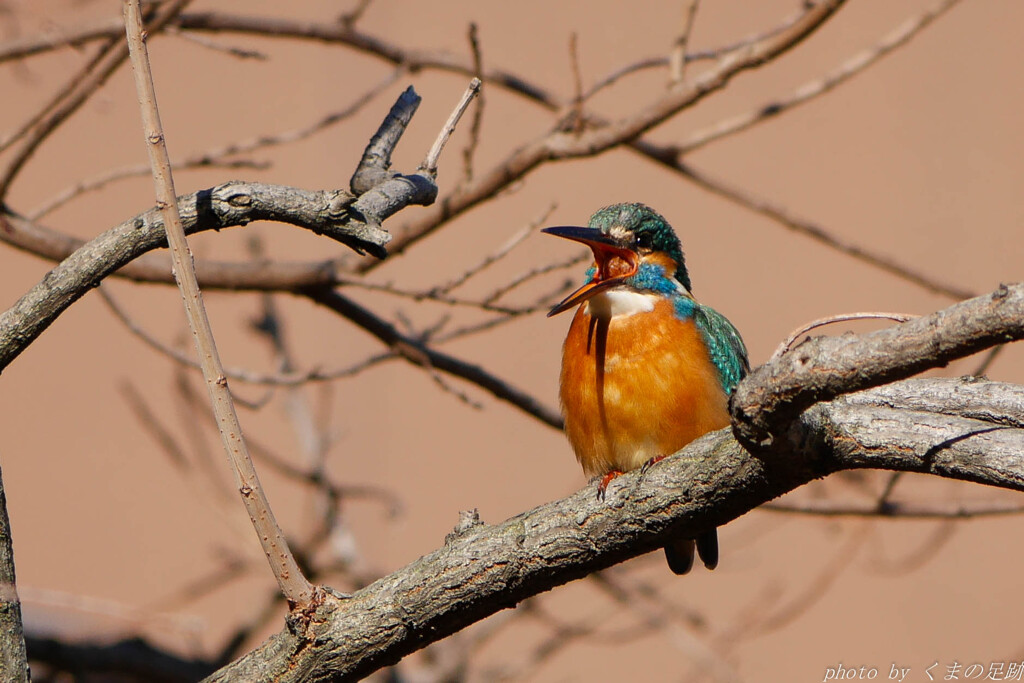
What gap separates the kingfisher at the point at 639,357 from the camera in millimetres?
2631

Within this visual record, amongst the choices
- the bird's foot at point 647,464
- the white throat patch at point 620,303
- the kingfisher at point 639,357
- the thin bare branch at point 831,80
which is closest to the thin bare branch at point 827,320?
the bird's foot at point 647,464

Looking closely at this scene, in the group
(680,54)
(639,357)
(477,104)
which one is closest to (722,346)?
(639,357)

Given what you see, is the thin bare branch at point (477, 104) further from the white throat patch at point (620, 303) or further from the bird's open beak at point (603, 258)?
the white throat patch at point (620, 303)

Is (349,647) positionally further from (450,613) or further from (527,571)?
(527,571)

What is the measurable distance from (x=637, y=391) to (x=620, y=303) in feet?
1.00

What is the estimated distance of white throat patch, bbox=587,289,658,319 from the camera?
2.84 metres

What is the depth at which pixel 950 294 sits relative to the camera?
304cm

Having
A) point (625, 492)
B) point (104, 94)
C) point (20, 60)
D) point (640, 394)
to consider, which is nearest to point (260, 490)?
point (625, 492)

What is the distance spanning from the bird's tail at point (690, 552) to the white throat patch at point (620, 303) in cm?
70

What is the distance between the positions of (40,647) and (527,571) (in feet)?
6.60

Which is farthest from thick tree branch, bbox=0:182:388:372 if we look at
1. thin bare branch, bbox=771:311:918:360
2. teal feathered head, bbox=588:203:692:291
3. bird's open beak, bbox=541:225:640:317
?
teal feathered head, bbox=588:203:692:291

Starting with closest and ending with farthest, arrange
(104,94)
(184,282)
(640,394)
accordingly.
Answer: (184,282)
(640,394)
(104,94)

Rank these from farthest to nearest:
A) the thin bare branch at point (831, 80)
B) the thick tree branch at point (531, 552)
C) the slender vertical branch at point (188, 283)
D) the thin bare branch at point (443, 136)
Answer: the thin bare branch at point (831, 80)
the thin bare branch at point (443, 136)
the thick tree branch at point (531, 552)
the slender vertical branch at point (188, 283)

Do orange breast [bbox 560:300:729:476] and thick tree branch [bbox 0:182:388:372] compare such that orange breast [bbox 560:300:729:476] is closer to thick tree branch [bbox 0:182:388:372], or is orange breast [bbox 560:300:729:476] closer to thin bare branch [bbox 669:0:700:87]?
thin bare branch [bbox 669:0:700:87]
